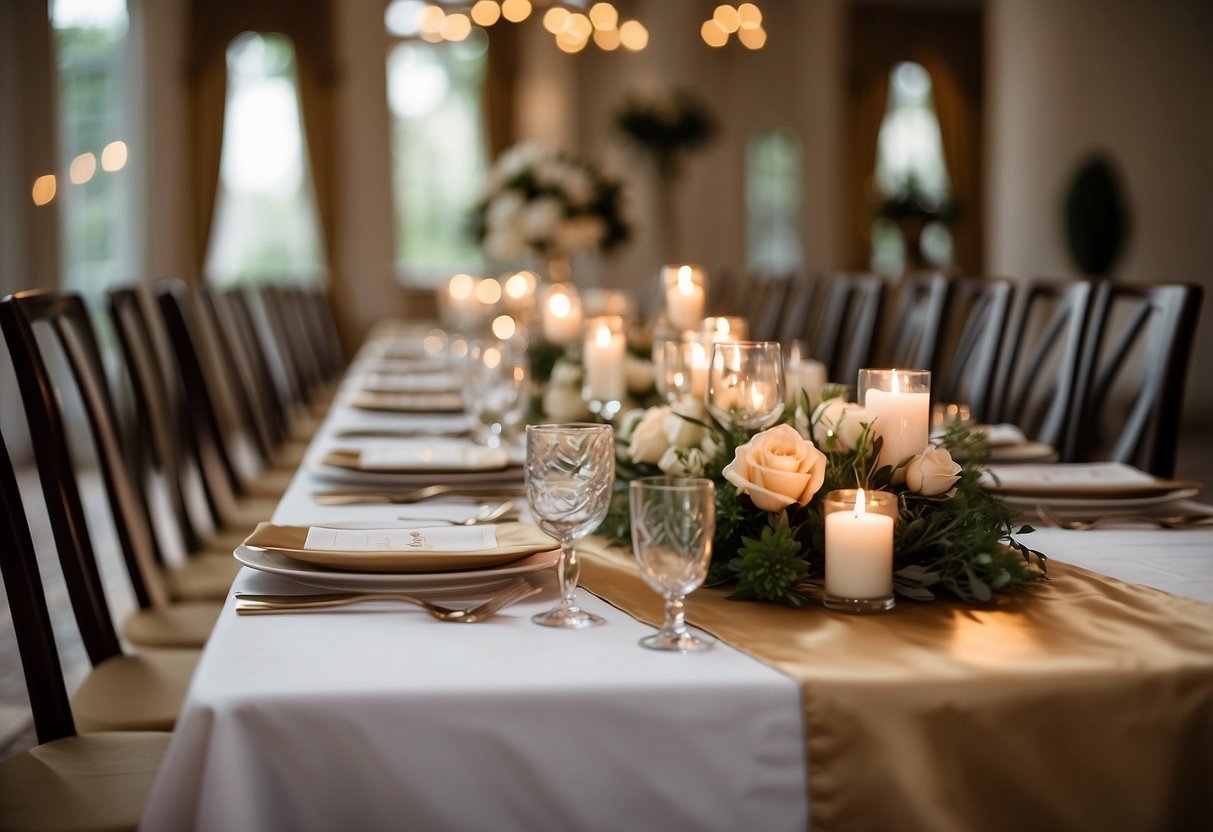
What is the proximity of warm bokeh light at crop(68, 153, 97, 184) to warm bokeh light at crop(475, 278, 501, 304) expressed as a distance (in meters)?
2.92

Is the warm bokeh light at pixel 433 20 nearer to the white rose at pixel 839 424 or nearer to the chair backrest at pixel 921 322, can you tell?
the chair backrest at pixel 921 322

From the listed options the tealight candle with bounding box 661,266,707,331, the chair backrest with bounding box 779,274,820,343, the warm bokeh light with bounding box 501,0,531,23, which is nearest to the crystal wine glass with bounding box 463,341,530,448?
the tealight candle with bounding box 661,266,707,331

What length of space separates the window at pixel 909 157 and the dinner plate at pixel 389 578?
9905mm

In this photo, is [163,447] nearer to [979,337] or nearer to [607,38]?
[979,337]

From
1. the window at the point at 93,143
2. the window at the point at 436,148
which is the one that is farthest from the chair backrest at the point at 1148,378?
the window at the point at 436,148

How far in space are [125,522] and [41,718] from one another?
A: 2.14ft

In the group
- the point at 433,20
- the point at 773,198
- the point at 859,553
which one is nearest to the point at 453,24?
the point at 433,20

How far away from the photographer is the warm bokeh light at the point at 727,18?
5.84 metres

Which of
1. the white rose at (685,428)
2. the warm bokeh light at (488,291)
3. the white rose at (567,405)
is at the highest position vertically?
the warm bokeh light at (488,291)

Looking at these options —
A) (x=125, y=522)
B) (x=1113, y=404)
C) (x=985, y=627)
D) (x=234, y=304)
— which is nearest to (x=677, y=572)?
(x=985, y=627)

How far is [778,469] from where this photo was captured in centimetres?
115

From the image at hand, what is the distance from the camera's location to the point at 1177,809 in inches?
38.1

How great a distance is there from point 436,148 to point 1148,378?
8.88 m

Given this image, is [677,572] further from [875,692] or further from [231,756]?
[231,756]
